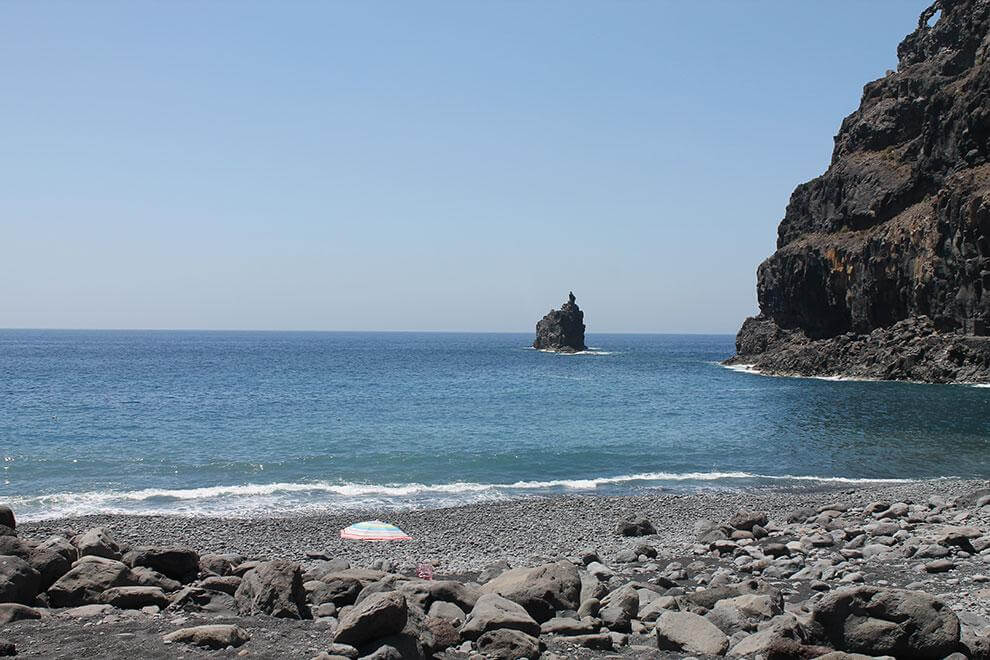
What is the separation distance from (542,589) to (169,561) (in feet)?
20.8

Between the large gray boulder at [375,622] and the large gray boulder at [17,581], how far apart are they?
17.0 ft

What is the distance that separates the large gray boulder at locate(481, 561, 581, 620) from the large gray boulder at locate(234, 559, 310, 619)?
2870 millimetres

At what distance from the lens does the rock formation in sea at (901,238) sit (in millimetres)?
76500

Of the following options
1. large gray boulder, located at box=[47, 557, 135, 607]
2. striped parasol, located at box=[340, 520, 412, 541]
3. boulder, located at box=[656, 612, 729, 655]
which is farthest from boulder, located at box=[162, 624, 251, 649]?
striped parasol, located at box=[340, 520, 412, 541]

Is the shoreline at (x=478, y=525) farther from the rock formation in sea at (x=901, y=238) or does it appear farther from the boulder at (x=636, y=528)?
the rock formation in sea at (x=901, y=238)

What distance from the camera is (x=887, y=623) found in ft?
32.1

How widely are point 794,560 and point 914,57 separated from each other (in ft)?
391

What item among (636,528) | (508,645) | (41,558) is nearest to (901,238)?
(636,528)

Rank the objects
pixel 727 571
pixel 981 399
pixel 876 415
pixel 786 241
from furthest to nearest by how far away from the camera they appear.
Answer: pixel 786 241
pixel 981 399
pixel 876 415
pixel 727 571

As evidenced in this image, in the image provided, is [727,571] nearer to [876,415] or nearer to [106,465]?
[106,465]

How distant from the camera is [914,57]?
113 m

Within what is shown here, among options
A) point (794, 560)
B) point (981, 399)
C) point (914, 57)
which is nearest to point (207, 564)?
point (794, 560)

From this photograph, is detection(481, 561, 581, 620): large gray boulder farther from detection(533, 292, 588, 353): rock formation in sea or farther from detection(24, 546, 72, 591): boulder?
detection(533, 292, 588, 353): rock formation in sea

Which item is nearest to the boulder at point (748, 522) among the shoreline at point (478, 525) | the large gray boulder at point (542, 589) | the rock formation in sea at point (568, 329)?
the shoreline at point (478, 525)
